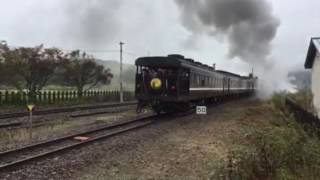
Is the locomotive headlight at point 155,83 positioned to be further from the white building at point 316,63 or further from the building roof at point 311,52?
the building roof at point 311,52

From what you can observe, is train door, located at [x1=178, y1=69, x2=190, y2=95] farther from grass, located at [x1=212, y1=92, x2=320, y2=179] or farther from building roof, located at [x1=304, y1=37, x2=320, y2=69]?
grass, located at [x1=212, y1=92, x2=320, y2=179]

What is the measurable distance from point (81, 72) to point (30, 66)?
9.98 metres

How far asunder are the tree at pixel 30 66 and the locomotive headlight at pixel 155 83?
1703 cm

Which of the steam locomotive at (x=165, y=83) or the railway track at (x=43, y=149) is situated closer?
the railway track at (x=43, y=149)

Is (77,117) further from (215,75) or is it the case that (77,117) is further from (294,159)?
(294,159)

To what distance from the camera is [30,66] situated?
147ft

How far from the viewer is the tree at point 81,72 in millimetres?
52469

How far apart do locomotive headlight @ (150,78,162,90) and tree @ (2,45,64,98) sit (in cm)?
1703

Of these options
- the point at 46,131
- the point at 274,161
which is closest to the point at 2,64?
the point at 46,131

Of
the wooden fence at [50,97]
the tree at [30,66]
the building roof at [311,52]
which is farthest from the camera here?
the tree at [30,66]

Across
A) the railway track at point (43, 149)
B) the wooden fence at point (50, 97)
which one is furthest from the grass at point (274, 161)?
the wooden fence at point (50, 97)

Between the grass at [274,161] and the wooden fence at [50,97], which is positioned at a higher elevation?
the wooden fence at [50,97]

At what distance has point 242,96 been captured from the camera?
56031 mm

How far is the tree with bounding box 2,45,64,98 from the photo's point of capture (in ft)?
138
